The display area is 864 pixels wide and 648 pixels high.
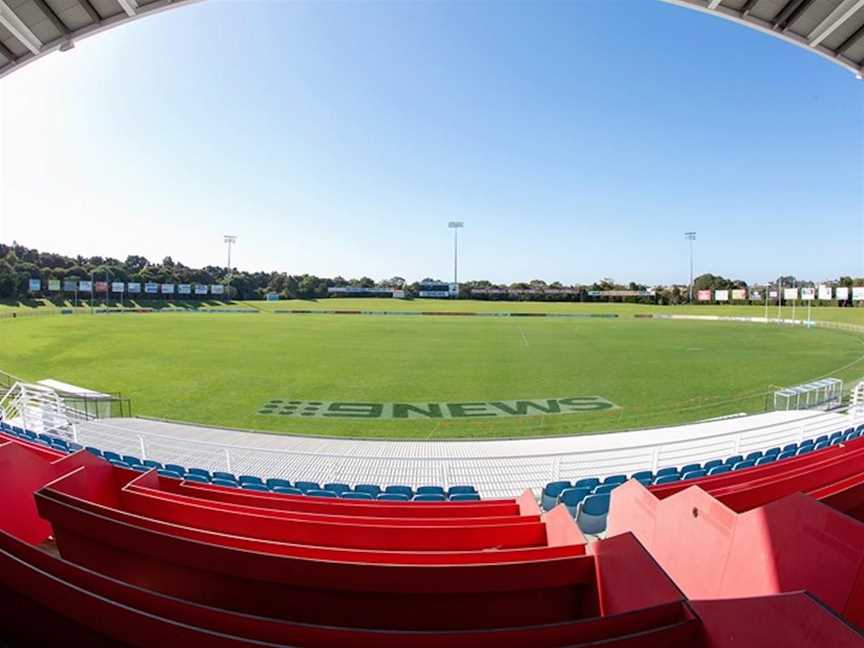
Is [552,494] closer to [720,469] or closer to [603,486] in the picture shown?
[603,486]

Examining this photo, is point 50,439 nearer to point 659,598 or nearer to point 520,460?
point 520,460

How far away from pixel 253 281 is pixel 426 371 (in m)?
125

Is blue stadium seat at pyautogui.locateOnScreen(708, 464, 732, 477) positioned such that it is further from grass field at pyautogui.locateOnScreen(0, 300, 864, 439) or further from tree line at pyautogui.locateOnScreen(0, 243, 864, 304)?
tree line at pyautogui.locateOnScreen(0, 243, 864, 304)

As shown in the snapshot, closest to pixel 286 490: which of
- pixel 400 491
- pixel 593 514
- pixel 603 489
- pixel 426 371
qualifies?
pixel 400 491

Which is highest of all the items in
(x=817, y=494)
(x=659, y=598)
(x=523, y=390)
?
(x=659, y=598)

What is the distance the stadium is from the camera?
1.92m

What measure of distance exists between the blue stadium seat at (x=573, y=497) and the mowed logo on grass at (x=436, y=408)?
10966mm

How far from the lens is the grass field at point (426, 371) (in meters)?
18.5

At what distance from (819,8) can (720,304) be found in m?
119

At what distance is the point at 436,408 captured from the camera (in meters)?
20.4

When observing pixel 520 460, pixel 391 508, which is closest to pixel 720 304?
pixel 520 460

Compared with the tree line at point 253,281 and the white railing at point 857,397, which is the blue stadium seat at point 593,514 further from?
the tree line at point 253,281

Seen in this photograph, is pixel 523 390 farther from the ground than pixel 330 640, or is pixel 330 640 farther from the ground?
pixel 330 640

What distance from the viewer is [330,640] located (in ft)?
5.74
